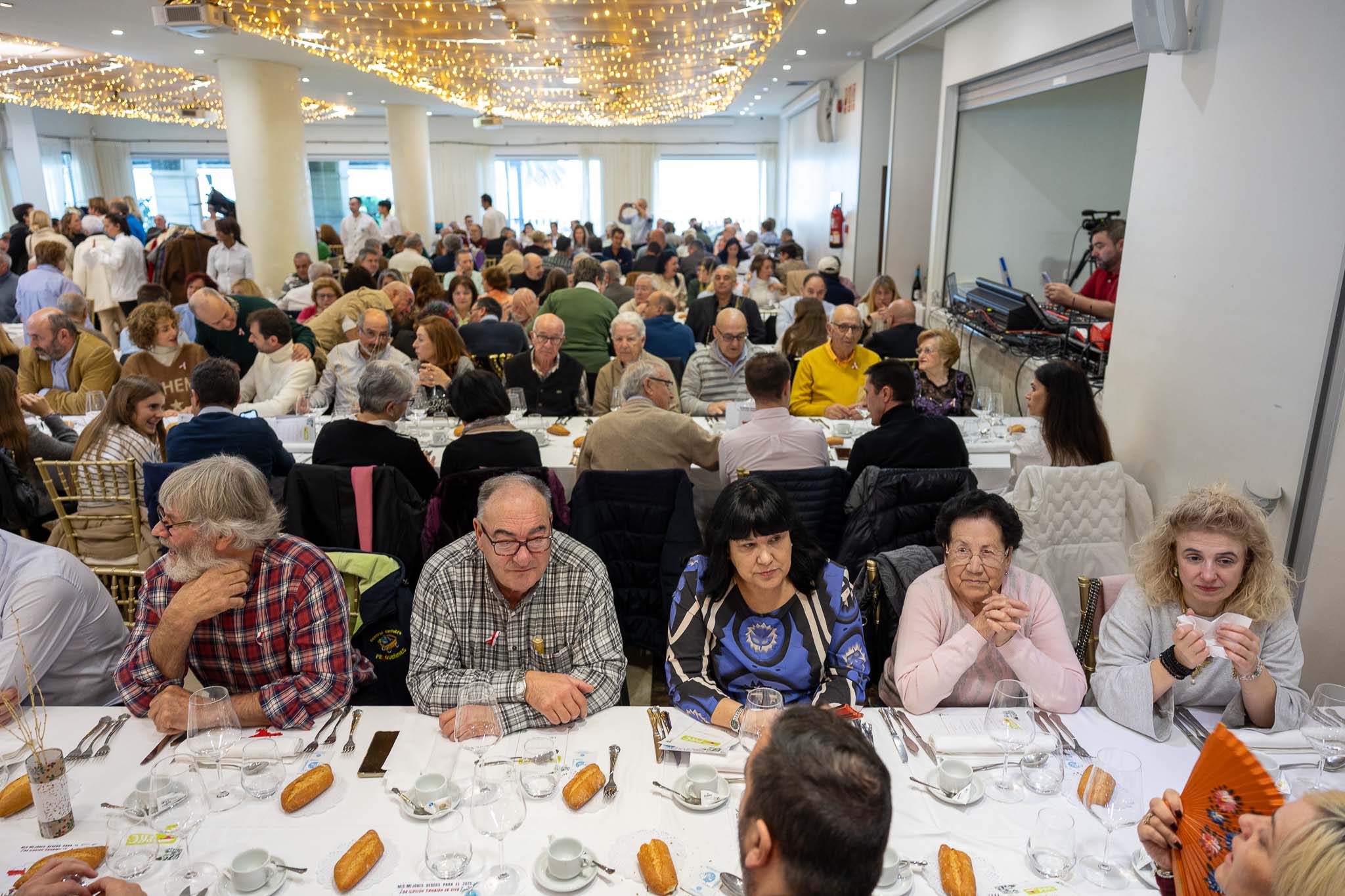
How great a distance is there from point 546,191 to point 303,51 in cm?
1261

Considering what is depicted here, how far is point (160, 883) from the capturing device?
63.0 inches

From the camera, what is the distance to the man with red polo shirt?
211 inches

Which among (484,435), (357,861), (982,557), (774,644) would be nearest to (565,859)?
(357,861)

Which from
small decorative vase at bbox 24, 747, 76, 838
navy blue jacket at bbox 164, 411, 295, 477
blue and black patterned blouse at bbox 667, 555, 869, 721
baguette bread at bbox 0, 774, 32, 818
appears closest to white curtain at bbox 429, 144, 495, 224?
navy blue jacket at bbox 164, 411, 295, 477

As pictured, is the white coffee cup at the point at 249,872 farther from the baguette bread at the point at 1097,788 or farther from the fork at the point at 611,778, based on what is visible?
the baguette bread at the point at 1097,788

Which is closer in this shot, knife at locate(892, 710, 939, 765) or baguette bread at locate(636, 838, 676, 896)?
baguette bread at locate(636, 838, 676, 896)

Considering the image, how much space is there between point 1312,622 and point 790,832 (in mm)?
2724

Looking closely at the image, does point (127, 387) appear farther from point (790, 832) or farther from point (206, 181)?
point (206, 181)

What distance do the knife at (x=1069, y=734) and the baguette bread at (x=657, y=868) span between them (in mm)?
1025

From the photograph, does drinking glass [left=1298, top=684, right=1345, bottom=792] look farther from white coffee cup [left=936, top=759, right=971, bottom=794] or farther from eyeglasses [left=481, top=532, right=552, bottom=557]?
eyeglasses [left=481, top=532, right=552, bottom=557]

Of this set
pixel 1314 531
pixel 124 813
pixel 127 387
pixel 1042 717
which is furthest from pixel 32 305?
pixel 1314 531

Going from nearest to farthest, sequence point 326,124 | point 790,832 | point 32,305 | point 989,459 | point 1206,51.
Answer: point 790,832
point 1206,51
point 989,459
point 32,305
point 326,124

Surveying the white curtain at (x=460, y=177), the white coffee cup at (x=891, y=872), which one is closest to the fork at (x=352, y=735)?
the white coffee cup at (x=891, y=872)

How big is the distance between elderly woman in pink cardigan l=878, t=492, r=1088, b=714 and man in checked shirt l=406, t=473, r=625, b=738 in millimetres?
774
